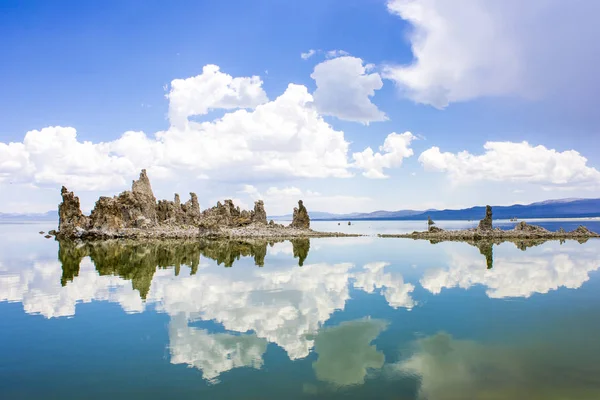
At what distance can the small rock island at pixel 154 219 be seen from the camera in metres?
76.9

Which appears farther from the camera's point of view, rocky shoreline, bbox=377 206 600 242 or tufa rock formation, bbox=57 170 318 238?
tufa rock formation, bbox=57 170 318 238

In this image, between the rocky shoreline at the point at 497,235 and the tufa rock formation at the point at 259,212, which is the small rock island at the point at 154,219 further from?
the rocky shoreline at the point at 497,235

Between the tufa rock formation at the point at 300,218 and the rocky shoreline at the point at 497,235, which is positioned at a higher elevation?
the tufa rock formation at the point at 300,218

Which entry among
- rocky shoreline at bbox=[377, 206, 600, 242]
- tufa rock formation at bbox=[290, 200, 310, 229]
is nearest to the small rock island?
tufa rock formation at bbox=[290, 200, 310, 229]

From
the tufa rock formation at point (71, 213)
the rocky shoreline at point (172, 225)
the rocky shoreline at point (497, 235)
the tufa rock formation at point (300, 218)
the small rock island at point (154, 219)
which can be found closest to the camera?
the rocky shoreline at point (497, 235)

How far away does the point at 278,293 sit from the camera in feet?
71.1

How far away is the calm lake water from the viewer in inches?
385

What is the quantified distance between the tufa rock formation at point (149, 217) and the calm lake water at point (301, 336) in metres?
51.2

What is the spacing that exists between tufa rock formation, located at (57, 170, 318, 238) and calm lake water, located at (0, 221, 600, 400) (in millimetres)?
51170

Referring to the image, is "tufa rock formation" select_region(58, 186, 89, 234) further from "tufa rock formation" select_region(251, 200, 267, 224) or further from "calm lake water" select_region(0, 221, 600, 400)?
"calm lake water" select_region(0, 221, 600, 400)

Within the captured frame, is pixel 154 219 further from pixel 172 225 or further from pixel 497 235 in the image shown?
pixel 497 235

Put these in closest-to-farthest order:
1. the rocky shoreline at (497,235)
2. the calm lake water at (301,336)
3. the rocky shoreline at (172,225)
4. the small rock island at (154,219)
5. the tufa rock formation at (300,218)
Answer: the calm lake water at (301,336), the rocky shoreline at (497,235), the rocky shoreline at (172,225), the small rock island at (154,219), the tufa rock formation at (300,218)

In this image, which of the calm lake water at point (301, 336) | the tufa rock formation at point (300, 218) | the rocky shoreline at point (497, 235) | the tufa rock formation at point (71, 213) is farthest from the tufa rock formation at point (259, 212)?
the calm lake water at point (301, 336)

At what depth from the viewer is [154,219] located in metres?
93.5
